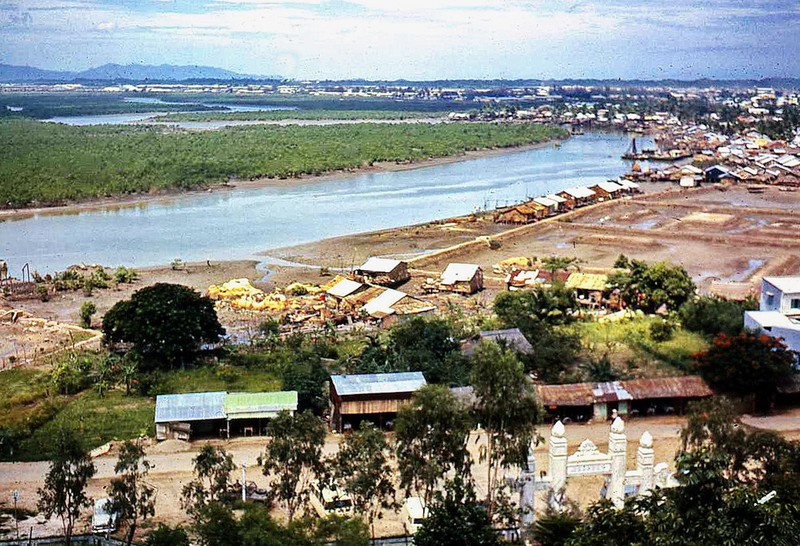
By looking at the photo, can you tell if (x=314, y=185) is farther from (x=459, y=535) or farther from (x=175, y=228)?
(x=459, y=535)

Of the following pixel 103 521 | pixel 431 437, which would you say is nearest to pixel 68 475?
pixel 103 521

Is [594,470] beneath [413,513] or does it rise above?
above

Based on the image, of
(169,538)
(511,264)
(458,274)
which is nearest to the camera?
(169,538)

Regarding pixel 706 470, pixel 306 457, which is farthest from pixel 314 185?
pixel 706 470

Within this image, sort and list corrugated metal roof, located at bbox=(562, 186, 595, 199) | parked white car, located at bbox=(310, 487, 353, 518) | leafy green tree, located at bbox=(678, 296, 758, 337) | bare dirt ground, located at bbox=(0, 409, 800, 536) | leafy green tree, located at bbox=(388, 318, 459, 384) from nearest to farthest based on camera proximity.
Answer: parked white car, located at bbox=(310, 487, 353, 518) < bare dirt ground, located at bbox=(0, 409, 800, 536) < leafy green tree, located at bbox=(388, 318, 459, 384) < leafy green tree, located at bbox=(678, 296, 758, 337) < corrugated metal roof, located at bbox=(562, 186, 595, 199)

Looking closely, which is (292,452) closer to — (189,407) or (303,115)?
(189,407)

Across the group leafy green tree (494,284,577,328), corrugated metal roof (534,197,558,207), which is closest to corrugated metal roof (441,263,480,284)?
leafy green tree (494,284,577,328)

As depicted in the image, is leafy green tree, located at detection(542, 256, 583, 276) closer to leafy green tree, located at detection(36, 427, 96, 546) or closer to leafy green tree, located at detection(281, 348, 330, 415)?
leafy green tree, located at detection(281, 348, 330, 415)
